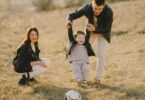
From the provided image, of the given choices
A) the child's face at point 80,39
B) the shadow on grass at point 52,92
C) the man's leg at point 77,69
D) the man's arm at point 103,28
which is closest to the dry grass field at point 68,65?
Answer: the shadow on grass at point 52,92

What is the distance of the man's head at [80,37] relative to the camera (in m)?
9.26

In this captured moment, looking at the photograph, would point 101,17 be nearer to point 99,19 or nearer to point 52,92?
point 99,19

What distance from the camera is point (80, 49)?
9.38 m

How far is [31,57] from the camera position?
9422 mm

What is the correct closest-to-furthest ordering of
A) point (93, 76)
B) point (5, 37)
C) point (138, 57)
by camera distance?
point (93, 76)
point (138, 57)
point (5, 37)

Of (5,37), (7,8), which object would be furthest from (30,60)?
(7,8)

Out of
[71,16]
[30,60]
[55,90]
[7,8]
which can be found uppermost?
[7,8]

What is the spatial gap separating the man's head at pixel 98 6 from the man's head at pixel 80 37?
1.51ft

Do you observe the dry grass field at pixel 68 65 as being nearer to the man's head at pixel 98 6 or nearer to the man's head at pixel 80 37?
the man's head at pixel 80 37

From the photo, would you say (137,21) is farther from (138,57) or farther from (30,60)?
(30,60)

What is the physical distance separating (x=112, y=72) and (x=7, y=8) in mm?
20203

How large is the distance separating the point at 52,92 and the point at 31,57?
0.80 m

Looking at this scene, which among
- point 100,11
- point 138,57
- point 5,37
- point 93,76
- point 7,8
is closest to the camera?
point 100,11

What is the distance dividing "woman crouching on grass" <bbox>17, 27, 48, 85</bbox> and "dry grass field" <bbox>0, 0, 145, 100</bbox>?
28cm
